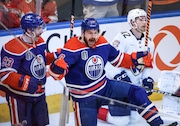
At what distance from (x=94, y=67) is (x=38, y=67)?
28 cm

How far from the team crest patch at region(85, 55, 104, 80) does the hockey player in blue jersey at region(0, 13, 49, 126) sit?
0.22m

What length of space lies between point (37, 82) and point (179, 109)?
2.48ft

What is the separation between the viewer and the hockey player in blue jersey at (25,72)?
109 inches

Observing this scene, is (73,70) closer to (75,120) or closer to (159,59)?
(75,120)

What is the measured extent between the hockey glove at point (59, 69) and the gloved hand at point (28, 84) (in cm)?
10

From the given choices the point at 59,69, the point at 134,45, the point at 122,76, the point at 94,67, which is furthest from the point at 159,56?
the point at 59,69

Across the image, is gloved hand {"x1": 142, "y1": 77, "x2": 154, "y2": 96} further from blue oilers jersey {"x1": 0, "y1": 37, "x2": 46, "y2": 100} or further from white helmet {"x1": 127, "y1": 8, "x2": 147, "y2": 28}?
blue oilers jersey {"x1": 0, "y1": 37, "x2": 46, "y2": 100}

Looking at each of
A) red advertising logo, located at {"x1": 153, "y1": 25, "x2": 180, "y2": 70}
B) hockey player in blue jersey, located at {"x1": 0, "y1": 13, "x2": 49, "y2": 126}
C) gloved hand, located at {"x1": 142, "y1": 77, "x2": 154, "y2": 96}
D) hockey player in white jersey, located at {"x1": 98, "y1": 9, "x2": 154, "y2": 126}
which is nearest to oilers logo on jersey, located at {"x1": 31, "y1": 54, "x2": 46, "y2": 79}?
hockey player in blue jersey, located at {"x1": 0, "y1": 13, "x2": 49, "y2": 126}

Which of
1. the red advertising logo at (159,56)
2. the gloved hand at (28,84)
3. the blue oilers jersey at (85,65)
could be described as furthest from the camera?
the red advertising logo at (159,56)

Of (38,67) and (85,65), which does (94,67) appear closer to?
(85,65)

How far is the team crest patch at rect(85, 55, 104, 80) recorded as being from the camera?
2887 mm

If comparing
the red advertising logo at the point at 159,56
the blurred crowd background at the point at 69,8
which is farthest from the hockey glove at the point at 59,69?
the red advertising logo at the point at 159,56

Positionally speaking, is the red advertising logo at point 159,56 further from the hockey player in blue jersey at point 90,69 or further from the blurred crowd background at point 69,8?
the hockey player in blue jersey at point 90,69

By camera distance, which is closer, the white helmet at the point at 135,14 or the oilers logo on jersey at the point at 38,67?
the oilers logo on jersey at the point at 38,67
